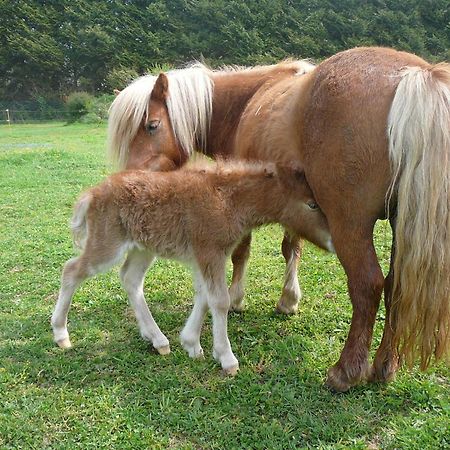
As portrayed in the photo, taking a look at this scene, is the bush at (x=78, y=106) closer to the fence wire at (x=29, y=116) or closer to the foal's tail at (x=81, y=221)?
the fence wire at (x=29, y=116)

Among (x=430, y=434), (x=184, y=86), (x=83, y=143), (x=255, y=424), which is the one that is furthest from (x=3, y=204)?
(x=83, y=143)

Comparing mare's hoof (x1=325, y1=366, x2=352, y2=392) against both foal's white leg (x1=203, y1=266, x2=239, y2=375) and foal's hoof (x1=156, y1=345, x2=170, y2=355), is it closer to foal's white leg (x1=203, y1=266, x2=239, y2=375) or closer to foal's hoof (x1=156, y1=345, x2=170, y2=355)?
foal's white leg (x1=203, y1=266, x2=239, y2=375)

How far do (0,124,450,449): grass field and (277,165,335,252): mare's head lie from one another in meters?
0.92

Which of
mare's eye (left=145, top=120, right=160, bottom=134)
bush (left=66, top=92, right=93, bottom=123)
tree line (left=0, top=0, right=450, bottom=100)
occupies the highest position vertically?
tree line (left=0, top=0, right=450, bottom=100)

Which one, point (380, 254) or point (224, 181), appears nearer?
point (224, 181)

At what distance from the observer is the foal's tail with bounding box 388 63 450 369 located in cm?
261

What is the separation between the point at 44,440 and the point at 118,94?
302cm

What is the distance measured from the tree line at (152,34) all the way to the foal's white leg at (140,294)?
104 ft

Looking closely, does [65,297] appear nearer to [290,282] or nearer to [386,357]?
[290,282]

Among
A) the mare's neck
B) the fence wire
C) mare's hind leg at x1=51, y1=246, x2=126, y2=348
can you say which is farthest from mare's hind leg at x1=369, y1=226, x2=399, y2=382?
the fence wire

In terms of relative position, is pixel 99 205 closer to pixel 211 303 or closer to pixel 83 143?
pixel 211 303

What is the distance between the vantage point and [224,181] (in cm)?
351

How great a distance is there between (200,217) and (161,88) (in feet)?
5.05

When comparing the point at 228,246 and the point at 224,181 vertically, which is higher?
the point at 224,181
